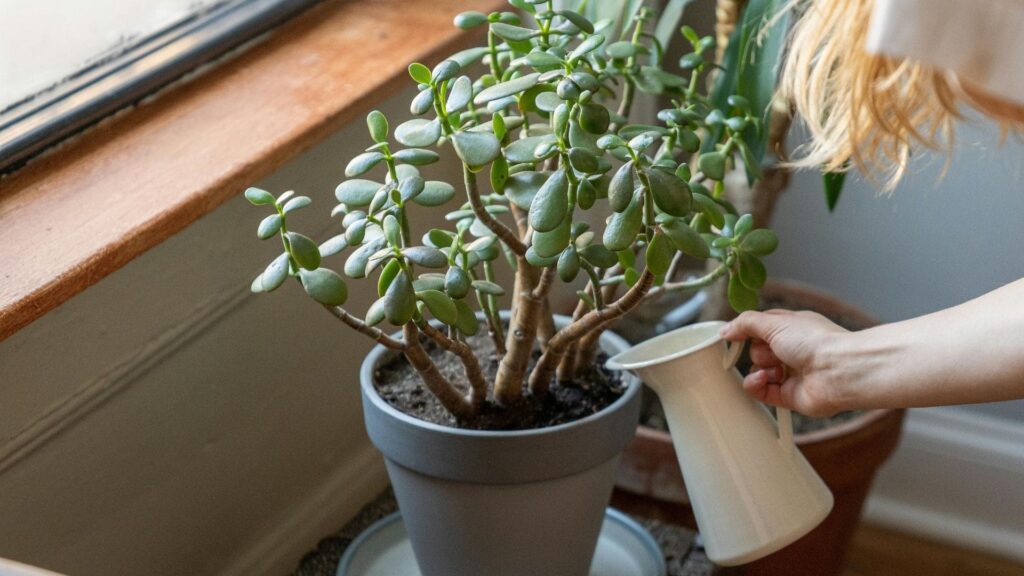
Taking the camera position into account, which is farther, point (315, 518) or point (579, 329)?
point (315, 518)

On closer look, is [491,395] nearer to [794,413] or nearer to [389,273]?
[389,273]

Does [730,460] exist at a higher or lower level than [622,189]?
lower

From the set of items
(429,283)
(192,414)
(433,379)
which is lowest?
(192,414)

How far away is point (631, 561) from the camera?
1.09 m

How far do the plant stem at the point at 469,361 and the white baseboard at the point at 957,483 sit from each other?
3.22 feet

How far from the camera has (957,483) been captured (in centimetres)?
166

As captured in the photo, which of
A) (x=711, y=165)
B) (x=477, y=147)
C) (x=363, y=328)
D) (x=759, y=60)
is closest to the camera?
(x=477, y=147)

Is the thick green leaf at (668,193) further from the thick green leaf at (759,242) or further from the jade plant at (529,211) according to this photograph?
the thick green leaf at (759,242)

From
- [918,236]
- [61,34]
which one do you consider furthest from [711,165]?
[918,236]

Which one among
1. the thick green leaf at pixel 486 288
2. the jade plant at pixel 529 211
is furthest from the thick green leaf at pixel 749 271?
the thick green leaf at pixel 486 288

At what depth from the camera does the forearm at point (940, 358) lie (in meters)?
0.74

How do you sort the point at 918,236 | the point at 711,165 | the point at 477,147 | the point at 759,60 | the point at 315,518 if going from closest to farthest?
the point at 477,147
the point at 711,165
the point at 759,60
the point at 315,518
the point at 918,236

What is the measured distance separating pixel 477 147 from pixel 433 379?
23cm

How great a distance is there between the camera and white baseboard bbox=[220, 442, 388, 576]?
3.67 feet
